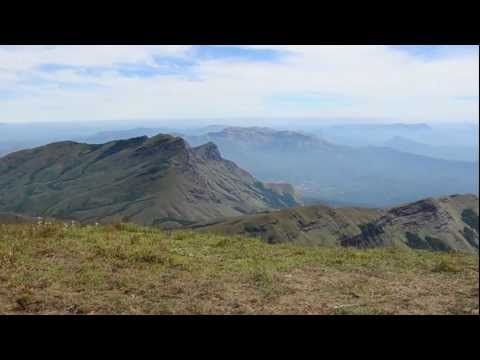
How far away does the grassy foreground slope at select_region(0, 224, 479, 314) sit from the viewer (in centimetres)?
1009

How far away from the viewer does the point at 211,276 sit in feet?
40.5

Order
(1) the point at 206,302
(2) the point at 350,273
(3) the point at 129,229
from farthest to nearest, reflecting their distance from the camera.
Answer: (3) the point at 129,229 → (2) the point at 350,273 → (1) the point at 206,302

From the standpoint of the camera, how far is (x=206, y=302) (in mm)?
10273

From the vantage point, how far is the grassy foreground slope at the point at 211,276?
10.1 metres
